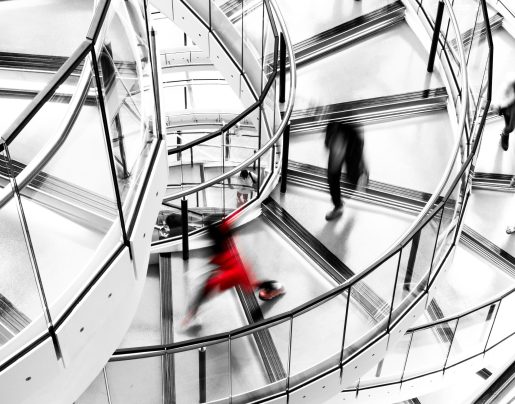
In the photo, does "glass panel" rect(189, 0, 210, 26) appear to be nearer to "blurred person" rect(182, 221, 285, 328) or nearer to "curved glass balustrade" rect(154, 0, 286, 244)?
"curved glass balustrade" rect(154, 0, 286, 244)

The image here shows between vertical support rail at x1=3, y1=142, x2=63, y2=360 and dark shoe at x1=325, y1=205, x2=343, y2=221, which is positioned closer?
vertical support rail at x1=3, y1=142, x2=63, y2=360

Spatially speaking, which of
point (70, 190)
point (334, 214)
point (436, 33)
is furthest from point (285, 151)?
point (70, 190)

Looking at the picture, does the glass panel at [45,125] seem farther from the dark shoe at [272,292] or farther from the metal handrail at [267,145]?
the dark shoe at [272,292]

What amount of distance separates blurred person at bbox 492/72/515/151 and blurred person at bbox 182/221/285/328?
3821 millimetres

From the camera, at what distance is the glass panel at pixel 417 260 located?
23.5 ft

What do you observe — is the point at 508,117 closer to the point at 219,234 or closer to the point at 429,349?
the point at 429,349

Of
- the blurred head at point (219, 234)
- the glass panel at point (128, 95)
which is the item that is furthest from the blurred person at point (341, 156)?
the glass panel at point (128, 95)

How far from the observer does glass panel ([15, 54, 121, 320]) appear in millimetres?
4090

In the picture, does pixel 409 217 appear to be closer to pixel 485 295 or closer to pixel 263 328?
pixel 485 295

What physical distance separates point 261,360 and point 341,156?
2.69 m

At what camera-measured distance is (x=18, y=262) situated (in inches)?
171

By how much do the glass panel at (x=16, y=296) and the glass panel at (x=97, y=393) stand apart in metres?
2.44

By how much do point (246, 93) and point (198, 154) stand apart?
2.67 metres

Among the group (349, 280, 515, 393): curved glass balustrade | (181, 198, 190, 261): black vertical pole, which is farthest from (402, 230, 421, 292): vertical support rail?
(181, 198, 190, 261): black vertical pole
